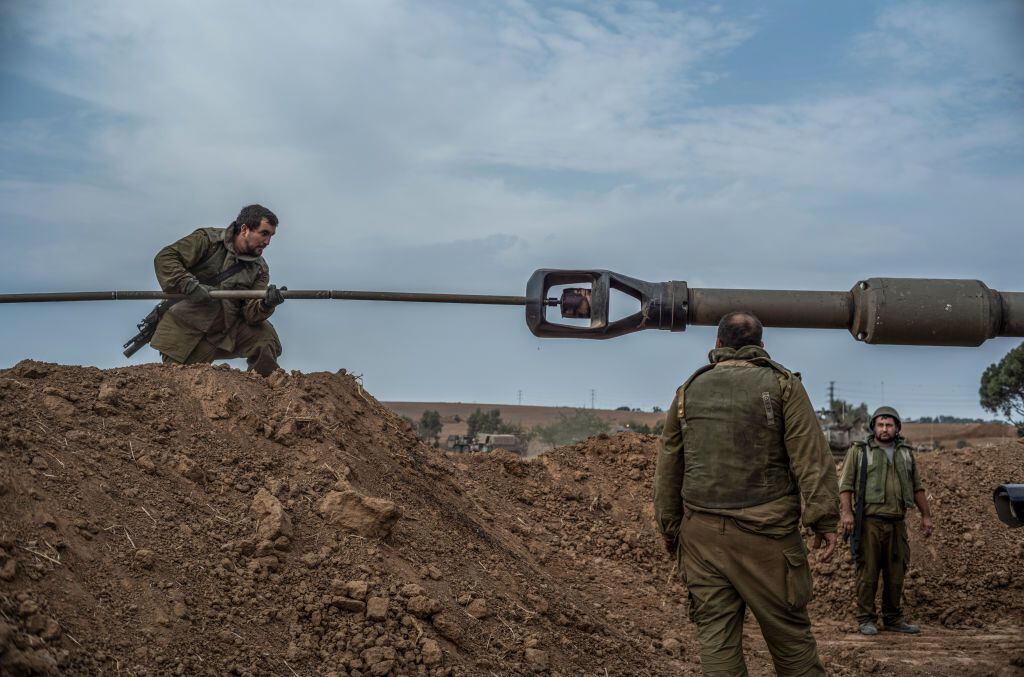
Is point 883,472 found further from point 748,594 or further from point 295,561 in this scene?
point 295,561

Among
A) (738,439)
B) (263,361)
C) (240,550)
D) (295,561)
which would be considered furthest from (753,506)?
(263,361)

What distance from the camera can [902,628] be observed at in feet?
27.0

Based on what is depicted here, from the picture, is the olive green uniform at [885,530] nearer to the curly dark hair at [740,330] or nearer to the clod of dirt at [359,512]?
the curly dark hair at [740,330]

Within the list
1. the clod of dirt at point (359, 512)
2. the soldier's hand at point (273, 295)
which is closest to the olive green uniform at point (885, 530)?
the clod of dirt at point (359, 512)

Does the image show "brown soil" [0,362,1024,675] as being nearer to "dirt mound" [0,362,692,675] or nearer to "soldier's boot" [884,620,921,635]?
"dirt mound" [0,362,692,675]

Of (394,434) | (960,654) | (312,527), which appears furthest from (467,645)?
(960,654)

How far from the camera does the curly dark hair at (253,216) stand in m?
7.45

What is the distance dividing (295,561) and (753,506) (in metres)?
2.31

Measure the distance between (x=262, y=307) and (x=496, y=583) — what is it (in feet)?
9.26

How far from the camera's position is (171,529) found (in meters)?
4.94

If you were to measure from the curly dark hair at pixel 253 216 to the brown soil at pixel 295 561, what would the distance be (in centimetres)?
122

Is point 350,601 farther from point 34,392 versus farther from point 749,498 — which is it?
point 34,392

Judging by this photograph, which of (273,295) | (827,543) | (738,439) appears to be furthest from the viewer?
(273,295)

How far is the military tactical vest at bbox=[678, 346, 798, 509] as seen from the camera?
464 centimetres
